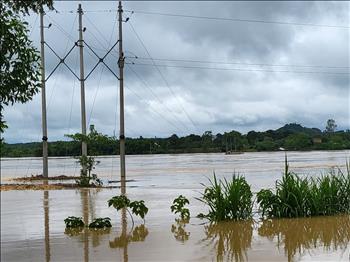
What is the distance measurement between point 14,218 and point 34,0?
10130 millimetres

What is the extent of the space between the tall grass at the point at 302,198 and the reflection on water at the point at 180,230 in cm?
187

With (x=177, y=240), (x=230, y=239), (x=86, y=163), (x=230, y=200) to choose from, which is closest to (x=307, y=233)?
(x=230, y=239)

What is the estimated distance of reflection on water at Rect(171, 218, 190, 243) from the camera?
10445 millimetres

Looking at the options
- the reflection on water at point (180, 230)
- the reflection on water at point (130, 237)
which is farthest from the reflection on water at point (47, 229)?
the reflection on water at point (180, 230)

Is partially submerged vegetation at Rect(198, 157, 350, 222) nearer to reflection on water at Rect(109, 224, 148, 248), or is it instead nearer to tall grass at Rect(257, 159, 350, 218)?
tall grass at Rect(257, 159, 350, 218)

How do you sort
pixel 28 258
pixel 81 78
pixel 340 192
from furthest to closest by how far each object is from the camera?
pixel 81 78
pixel 340 192
pixel 28 258

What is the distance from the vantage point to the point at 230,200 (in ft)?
39.7

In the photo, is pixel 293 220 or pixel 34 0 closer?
pixel 34 0

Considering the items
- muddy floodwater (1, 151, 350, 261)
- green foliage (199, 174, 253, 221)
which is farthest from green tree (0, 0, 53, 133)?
green foliage (199, 174, 253, 221)

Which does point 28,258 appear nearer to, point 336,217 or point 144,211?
point 144,211

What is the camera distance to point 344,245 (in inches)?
356

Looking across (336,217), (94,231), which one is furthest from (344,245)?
(94,231)

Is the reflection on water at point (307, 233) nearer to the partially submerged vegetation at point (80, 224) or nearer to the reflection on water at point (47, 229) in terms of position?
the partially submerged vegetation at point (80, 224)

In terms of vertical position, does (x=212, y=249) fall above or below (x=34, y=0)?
below
